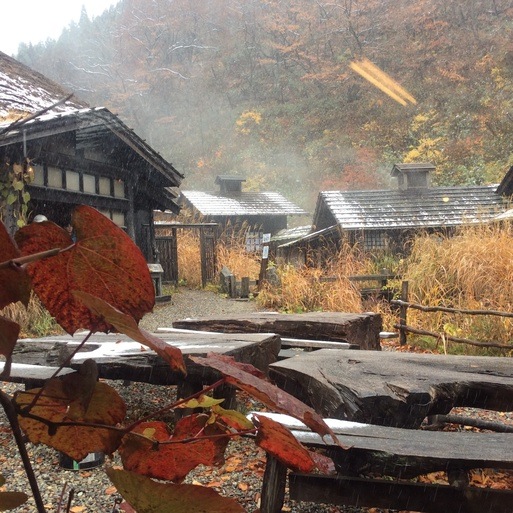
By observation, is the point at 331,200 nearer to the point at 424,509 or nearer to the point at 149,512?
the point at 424,509

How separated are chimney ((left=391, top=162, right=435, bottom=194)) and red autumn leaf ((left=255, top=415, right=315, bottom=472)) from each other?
1555 centimetres

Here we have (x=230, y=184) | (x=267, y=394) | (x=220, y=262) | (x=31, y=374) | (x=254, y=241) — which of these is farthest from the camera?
(x=230, y=184)

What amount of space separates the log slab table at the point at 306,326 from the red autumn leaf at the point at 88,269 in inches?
143

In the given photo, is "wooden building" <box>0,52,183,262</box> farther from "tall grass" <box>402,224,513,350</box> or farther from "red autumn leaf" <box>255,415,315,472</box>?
"red autumn leaf" <box>255,415,315,472</box>

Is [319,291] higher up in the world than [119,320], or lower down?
lower down

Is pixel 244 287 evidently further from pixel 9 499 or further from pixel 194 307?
pixel 9 499

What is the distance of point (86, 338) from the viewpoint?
10.8 inches

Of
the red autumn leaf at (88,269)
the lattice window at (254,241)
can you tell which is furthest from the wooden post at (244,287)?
the red autumn leaf at (88,269)

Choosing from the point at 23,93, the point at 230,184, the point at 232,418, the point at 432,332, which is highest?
the point at 23,93

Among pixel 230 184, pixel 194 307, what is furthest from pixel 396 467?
pixel 230 184

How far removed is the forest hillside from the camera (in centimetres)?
2348

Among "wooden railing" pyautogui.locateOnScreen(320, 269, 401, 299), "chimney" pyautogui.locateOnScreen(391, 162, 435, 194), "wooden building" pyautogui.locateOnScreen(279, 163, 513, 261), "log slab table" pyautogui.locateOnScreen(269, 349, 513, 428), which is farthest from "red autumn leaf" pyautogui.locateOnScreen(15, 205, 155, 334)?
"chimney" pyautogui.locateOnScreen(391, 162, 435, 194)

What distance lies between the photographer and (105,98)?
107 ft

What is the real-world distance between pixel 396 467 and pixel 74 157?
7.29m
